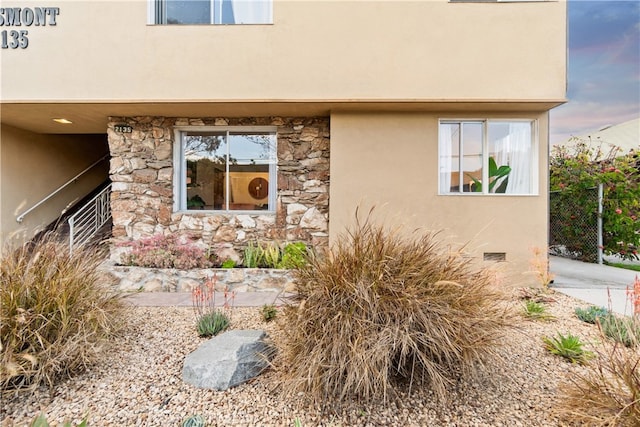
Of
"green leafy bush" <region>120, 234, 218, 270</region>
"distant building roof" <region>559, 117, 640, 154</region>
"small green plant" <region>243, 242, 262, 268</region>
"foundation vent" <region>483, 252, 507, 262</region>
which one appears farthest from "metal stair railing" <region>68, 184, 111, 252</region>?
"distant building roof" <region>559, 117, 640, 154</region>

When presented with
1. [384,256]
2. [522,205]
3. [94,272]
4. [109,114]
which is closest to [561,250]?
[522,205]

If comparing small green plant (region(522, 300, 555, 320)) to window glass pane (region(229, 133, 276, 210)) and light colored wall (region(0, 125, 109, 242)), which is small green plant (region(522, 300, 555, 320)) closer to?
window glass pane (region(229, 133, 276, 210))

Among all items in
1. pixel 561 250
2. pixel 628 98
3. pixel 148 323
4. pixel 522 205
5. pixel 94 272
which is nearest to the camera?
pixel 94 272

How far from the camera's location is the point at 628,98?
13227 millimetres

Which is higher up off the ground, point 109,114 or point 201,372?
point 109,114

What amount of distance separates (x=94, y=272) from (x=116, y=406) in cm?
161

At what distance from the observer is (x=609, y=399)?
180 centimetres

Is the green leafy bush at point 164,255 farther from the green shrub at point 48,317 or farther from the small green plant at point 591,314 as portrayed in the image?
the small green plant at point 591,314

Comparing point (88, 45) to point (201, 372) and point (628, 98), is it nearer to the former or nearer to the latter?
point (201, 372)

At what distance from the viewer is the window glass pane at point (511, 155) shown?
17.7 ft

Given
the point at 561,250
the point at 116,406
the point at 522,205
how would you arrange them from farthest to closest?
the point at 561,250
the point at 522,205
the point at 116,406

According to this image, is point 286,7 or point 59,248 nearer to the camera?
point 59,248

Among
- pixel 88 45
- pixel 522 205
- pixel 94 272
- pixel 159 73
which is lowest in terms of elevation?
pixel 94 272

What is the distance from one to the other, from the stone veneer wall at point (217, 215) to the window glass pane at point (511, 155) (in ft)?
10.5
